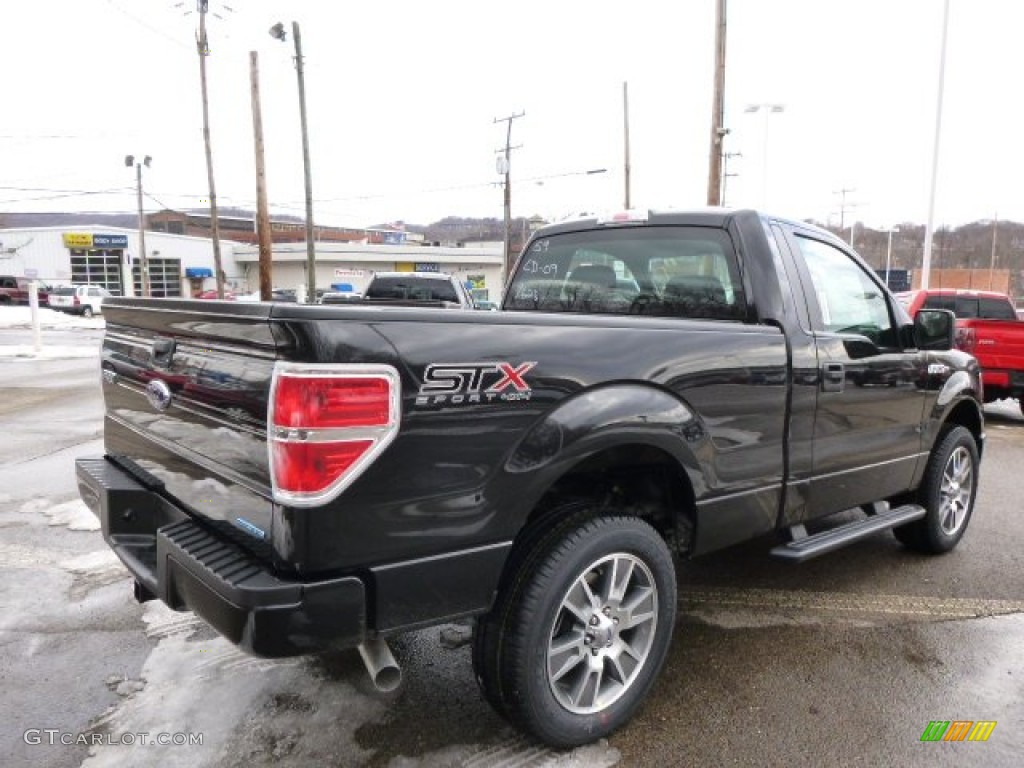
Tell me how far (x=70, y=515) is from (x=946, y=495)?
586 cm

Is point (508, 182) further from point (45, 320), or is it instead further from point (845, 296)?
point (845, 296)

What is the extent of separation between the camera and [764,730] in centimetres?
288

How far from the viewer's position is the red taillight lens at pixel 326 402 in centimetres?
205

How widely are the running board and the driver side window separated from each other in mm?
939

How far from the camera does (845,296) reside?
3.99 meters

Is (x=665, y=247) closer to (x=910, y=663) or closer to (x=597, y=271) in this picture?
(x=597, y=271)

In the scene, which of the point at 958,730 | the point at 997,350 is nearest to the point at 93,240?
the point at 997,350

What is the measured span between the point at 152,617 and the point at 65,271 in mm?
59311

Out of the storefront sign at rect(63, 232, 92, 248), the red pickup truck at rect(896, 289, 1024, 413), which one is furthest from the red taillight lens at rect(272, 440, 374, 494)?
the storefront sign at rect(63, 232, 92, 248)

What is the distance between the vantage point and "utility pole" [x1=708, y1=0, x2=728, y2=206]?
744 inches

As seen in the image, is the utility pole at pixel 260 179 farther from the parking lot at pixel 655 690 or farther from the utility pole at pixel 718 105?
the parking lot at pixel 655 690

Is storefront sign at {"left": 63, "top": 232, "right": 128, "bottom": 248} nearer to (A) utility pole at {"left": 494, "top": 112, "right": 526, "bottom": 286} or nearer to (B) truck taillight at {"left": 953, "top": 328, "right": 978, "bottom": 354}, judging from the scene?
(A) utility pole at {"left": 494, "top": 112, "right": 526, "bottom": 286}

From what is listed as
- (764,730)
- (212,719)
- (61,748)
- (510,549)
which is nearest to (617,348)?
(510,549)

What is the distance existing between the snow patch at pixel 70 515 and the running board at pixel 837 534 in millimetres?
4312
